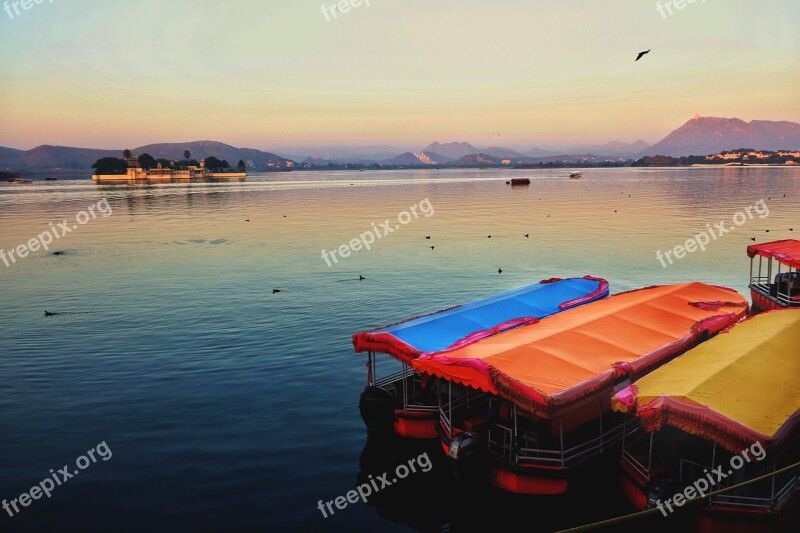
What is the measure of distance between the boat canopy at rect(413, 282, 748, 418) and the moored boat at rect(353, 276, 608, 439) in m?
1.49

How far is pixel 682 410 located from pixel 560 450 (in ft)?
11.9

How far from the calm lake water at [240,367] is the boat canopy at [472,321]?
365cm

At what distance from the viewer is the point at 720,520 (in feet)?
43.6

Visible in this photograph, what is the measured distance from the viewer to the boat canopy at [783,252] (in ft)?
90.9

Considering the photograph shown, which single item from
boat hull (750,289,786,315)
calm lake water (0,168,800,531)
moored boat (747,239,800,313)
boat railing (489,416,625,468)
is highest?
moored boat (747,239,800,313)

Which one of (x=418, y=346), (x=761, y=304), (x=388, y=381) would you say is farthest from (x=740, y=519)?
A: (x=761, y=304)

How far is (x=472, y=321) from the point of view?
22000 millimetres

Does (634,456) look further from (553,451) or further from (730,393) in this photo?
(730,393)

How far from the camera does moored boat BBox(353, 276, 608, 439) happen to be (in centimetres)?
1947

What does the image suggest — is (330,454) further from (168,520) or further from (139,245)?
(139,245)

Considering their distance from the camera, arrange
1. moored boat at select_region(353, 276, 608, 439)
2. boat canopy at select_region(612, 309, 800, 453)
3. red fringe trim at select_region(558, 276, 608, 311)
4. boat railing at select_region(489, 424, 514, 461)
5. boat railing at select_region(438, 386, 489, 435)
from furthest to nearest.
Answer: red fringe trim at select_region(558, 276, 608, 311) → moored boat at select_region(353, 276, 608, 439) → boat railing at select_region(438, 386, 489, 435) → boat railing at select_region(489, 424, 514, 461) → boat canopy at select_region(612, 309, 800, 453)

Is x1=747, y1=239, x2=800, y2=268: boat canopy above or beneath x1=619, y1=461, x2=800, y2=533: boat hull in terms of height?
above

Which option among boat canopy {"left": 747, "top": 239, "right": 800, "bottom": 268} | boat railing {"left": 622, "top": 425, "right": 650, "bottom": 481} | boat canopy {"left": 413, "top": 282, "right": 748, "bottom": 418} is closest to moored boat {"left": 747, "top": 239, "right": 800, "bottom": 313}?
boat canopy {"left": 747, "top": 239, "right": 800, "bottom": 268}

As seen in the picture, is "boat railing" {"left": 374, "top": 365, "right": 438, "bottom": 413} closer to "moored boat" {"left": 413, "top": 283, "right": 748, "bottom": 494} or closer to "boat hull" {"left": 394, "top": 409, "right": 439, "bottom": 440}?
"boat hull" {"left": 394, "top": 409, "right": 439, "bottom": 440}
